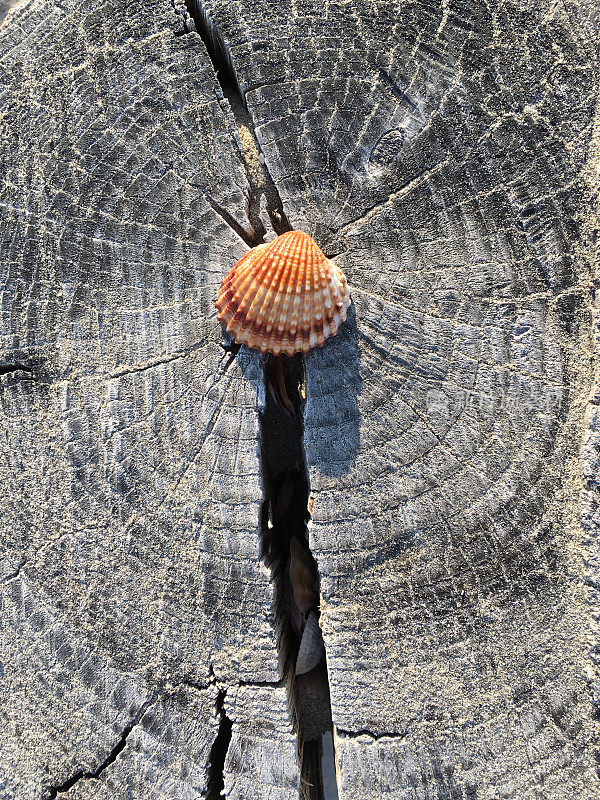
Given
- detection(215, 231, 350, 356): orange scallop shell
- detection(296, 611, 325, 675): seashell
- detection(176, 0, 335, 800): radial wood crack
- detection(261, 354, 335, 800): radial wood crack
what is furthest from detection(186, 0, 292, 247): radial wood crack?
detection(296, 611, 325, 675): seashell

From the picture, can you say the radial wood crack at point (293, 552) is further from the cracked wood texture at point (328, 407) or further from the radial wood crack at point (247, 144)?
the radial wood crack at point (247, 144)

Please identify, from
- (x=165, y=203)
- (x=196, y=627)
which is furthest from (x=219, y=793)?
(x=165, y=203)

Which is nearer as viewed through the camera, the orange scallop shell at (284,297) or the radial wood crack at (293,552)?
the orange scallop shell at (284,297)

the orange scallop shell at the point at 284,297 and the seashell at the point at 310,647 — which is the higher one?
the orange scallop shell at the point at 284,297

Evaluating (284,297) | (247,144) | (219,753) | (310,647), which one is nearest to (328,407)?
(284,297)

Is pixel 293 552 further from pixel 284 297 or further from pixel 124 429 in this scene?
pixel 284 297

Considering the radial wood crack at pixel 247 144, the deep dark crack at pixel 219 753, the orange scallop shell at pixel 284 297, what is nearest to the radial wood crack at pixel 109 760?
the deep dark crack at pixel 219 753

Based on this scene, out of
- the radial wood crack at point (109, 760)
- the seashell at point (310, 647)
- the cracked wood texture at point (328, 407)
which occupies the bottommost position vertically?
the radial wood crack at point (109, 760)
